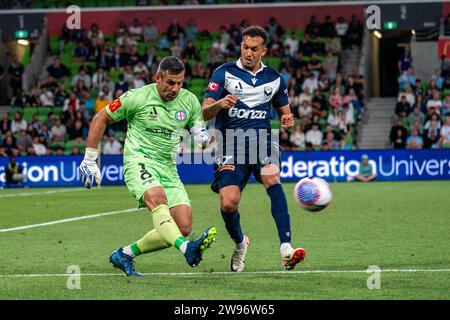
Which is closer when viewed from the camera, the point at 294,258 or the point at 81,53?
the point at 294,258

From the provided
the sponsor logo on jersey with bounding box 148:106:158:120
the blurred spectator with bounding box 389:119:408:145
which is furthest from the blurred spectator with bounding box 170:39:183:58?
the sponsor logo on jersey with bounding box 148:106:158:120

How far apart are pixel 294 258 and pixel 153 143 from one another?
5.81ft

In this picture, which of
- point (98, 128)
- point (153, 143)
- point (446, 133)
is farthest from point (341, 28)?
point (98, 128)

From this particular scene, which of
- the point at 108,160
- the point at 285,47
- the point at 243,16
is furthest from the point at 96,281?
the point at 243,16

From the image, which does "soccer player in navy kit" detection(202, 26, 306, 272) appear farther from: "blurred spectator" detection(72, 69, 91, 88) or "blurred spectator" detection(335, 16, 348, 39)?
"blurred spectator" detection(335, 16, 348, 39)

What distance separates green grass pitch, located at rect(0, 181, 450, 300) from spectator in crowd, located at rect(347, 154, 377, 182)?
6.75m

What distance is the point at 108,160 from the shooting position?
28.6 m

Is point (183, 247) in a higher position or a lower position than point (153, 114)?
lower

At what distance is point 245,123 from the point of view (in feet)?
34.3

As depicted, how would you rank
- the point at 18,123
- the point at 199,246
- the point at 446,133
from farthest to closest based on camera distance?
the point at 18,123 → the point at 446,133 → the point at 199,246

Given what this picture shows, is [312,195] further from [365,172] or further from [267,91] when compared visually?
[365,172]

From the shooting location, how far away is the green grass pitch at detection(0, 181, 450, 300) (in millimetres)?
8508
